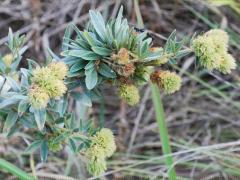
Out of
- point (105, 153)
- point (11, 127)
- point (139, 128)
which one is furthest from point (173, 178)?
point (139, 128)

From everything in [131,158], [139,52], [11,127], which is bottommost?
[131,158]

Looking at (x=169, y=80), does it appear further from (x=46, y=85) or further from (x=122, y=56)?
(x=46, y=85)

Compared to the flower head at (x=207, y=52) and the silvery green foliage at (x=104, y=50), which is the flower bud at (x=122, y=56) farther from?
the flower head at (x=207, y=52)

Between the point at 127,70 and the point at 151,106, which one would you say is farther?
the point at 151,106

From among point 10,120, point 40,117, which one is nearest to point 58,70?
point 40,117

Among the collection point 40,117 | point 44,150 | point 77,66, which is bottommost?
point 44,150

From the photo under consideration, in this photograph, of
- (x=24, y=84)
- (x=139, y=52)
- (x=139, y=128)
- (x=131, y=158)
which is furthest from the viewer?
(x=139, y=128)

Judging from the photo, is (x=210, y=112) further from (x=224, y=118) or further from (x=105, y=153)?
(x=105, y=153)
